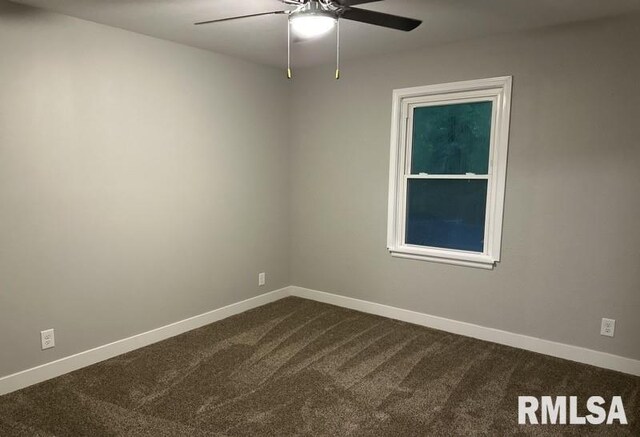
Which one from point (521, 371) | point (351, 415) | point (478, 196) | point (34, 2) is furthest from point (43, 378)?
point (478, 196)

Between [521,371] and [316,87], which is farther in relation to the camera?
[316,87]

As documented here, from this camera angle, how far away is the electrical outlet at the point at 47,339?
112 inches

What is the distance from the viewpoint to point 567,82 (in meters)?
3.07

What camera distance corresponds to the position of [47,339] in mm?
2861

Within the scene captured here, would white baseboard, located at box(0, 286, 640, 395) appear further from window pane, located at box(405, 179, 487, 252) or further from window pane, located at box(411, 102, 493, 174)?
window pane, located at box(411, 102, 493, 174)

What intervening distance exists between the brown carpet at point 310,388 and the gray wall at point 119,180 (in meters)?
0.41

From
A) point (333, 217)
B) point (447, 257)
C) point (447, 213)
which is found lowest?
point (447, 257)

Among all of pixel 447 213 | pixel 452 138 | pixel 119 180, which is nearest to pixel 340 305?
pixel 447 213

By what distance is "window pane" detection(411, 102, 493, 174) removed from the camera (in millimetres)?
3537

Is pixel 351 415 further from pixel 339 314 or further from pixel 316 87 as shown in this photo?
pixel 316 87

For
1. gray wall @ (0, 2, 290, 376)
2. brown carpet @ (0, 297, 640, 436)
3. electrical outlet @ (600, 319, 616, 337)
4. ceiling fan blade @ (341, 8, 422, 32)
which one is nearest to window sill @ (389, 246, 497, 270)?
brown carpet @ (0, 297, 640, 436)

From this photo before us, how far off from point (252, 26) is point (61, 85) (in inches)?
51.8

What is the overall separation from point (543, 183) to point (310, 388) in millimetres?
2230

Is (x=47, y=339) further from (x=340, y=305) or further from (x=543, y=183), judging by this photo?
(x=543, y=183)
